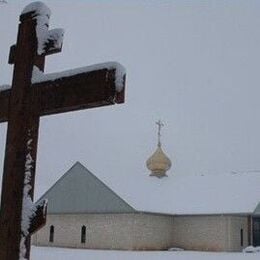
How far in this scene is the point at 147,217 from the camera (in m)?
33.3

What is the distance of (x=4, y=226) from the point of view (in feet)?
9.28

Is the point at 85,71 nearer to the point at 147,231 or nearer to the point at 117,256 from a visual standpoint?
the point at 117,256

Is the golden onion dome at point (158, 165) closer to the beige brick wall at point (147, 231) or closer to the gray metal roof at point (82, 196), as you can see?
A: the beige brick wall at point (147, 231)

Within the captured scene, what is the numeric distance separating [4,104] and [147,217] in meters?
30.7

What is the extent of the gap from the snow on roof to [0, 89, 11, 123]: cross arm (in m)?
29.9

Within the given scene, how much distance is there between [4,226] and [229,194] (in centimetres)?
3401

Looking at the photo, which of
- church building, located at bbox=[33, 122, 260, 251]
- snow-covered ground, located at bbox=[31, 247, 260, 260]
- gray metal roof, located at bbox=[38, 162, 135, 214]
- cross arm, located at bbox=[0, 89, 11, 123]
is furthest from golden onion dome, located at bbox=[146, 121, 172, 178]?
cross arm, located at bbox=[0, 89, 11, 123]

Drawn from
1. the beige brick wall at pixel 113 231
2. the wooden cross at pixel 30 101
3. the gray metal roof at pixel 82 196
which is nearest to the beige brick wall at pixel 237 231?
the beige brick wall at pixel 113 231

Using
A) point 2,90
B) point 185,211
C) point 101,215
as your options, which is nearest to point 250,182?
point 185,211

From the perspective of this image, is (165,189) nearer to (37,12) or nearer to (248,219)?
(248,219)

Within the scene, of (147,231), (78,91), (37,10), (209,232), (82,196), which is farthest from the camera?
(82,196)

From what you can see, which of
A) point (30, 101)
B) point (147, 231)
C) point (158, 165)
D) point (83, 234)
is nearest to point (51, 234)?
point (83, 234)

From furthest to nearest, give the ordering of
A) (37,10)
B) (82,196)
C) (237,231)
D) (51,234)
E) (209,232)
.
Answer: (51,234) < (82,196) < (209,232) < (237,231) < (37,10)

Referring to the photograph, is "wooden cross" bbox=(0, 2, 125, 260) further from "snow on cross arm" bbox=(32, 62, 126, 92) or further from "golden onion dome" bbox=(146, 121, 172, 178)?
"golden onion dome" bbox=(146, 121, 172, 178)
